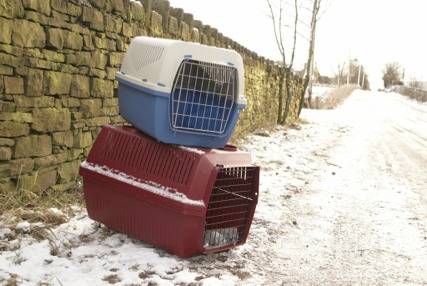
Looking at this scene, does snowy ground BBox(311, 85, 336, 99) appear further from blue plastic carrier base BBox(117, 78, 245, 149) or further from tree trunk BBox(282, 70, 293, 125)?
blue plastic carrier base BBox(117, 78, 245, 149)

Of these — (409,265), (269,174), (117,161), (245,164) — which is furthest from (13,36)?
(269,174)

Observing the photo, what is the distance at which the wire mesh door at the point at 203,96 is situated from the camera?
361 centimetres

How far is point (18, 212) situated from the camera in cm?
387

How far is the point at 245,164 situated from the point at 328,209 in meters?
2.19

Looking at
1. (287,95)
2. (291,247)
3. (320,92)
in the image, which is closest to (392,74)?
(320,92)

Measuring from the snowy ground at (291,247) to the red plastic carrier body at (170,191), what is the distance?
0.16 meters

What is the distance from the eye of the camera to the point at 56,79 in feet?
15.2

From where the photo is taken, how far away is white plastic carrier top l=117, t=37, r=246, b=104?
3.46m

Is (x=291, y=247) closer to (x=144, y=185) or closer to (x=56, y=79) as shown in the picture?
(x=144, y=185)

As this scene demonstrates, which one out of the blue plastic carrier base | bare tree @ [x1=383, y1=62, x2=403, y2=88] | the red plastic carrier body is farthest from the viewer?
bare tree @ [x1=383, y1=62, x2=403, y2=88]

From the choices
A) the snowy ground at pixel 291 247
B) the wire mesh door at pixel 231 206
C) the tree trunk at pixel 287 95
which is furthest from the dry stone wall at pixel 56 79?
the tree trunk at pixel 287 95

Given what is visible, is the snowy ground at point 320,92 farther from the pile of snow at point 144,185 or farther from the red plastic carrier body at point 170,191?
the pile of snow at point 144,185


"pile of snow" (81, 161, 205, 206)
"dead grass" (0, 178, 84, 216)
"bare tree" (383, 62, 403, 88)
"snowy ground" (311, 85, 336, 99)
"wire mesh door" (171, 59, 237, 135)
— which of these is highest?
"bare tree" (383, 62, 403, 88)

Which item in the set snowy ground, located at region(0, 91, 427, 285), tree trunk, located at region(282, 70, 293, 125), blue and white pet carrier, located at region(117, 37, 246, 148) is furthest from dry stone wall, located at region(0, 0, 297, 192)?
tree trunk, located at region(282, 70, 293, 125)
